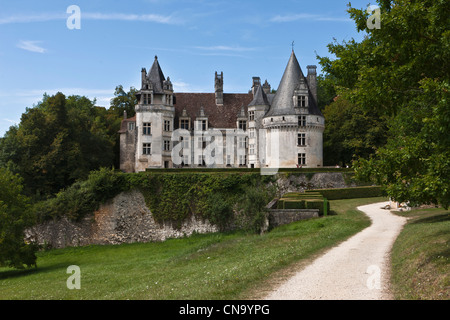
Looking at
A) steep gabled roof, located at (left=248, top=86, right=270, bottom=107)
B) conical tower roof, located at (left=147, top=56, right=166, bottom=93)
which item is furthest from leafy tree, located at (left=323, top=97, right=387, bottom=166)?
conical tower roof, located at (left=147, top=56, right=166, bottom=93)

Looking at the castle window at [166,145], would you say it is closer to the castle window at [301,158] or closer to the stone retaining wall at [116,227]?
the stone retaining wall at [116,227]

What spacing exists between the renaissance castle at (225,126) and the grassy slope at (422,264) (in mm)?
25044

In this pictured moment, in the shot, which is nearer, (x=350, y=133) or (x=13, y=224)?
(x=13, y=224)

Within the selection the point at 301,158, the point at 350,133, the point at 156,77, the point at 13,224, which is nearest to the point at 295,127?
the point at 301,158

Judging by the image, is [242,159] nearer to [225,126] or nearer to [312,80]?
[225,126]

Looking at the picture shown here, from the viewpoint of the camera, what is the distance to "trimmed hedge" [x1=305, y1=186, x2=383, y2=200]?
114ft

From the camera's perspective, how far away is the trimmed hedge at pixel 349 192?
1369 inches

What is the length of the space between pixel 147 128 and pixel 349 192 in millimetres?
20818

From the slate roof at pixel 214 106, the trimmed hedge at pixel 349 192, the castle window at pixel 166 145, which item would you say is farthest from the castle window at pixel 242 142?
the trimmed hedge at pixel 349 192

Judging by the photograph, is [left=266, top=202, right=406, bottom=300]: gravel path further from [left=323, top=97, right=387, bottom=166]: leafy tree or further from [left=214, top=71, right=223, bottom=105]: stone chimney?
[left=214, top=71, right=223, bottom=105]: stone chimney

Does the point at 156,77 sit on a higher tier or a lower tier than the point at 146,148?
higher

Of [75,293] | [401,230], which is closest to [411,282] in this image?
[401,230]

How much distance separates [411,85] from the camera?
1181 centimetres

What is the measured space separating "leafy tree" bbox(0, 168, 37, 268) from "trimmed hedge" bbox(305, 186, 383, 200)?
20175 millimetres
